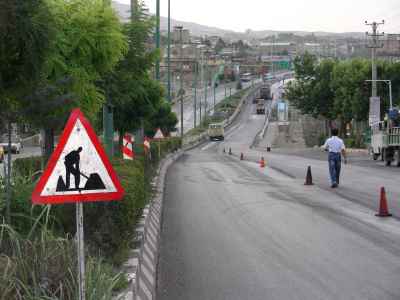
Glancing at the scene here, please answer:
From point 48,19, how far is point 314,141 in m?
94.9

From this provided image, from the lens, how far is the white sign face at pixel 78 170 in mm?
6027

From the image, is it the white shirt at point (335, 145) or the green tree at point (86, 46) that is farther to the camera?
the white shirt at point (335, 145)

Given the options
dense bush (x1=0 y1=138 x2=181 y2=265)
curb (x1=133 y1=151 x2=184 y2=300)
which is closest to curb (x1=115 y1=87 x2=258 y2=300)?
curb (x1=133 y1=151 x2=184 y2=300)

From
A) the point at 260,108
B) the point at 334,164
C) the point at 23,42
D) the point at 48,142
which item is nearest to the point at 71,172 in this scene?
the point at 23,42

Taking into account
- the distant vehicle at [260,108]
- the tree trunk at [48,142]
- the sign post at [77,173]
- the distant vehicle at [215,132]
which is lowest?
the distant vehicle at [215,132]

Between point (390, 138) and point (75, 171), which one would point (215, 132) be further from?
point (75, 171)

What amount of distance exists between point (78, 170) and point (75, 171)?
0.02 metres

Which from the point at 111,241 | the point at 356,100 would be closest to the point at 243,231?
the point at 111,241

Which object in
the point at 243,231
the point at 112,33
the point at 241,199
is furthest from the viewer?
the point at 241,199

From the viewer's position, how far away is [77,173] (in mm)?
6059

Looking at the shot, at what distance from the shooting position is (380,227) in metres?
14.3

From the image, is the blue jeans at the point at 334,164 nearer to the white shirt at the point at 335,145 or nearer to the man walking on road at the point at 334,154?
the man walking on road at the point at 334,154

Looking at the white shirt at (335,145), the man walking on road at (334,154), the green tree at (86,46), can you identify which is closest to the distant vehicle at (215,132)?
the man walking on road at (334,154)

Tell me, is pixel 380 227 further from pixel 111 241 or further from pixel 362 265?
pixel 111 241
